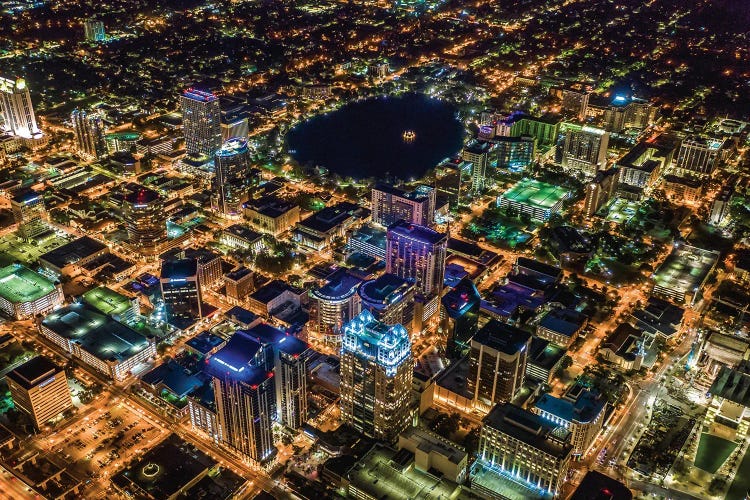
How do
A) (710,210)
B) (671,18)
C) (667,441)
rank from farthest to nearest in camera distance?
(671,18)
(710,210)
(667,441)

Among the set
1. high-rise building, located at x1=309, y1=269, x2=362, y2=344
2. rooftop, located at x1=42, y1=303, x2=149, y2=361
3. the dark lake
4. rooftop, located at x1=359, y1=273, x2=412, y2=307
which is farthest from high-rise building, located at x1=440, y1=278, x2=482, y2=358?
the dark lake

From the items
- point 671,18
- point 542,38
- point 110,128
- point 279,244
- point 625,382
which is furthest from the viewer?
point 671,18

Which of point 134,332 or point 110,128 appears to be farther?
A: point 110,128

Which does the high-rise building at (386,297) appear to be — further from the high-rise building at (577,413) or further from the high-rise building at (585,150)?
the high-rise building at (585,150)

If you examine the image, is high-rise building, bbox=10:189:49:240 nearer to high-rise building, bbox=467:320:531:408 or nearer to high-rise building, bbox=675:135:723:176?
high-rise building, bbox=467:320:531:408

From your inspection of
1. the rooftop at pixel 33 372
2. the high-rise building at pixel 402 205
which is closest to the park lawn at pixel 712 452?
the high-rise building at pixel 402 205

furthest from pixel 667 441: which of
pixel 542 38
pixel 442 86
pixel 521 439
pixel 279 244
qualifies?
pixel 542 38

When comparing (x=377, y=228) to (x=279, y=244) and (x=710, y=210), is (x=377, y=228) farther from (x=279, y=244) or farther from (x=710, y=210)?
(x=710, y=210)
